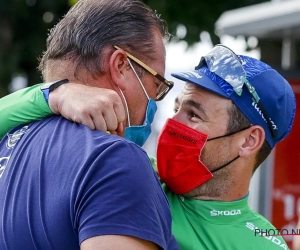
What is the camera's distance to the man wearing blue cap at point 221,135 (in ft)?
10.2

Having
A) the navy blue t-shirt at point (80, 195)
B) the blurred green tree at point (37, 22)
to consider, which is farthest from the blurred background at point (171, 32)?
the navy blue t-shirt at point (80, 195)

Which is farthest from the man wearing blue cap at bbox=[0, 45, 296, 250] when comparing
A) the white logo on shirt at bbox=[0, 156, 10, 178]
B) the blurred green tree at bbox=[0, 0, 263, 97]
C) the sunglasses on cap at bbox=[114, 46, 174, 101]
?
the blurred green tree at bbox=[0, 0, 263, 97]

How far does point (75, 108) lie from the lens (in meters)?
2.23

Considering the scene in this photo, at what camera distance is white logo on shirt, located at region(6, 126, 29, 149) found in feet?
7.63

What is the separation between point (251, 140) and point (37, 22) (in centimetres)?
606

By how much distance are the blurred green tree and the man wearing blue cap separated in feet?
17.8

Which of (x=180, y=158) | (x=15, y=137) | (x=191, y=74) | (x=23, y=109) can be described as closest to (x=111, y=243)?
(x=15, y=137)

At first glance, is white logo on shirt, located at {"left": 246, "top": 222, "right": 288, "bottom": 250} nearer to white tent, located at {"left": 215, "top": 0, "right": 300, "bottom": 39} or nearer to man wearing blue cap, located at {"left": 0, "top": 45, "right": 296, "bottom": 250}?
man wearing blue cap, located at {"left": 0, "top": 45, "right": 296, "bottom": 250}

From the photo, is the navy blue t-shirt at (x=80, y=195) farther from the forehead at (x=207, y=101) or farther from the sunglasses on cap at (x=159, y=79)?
the forehead at (x=207, y=101)

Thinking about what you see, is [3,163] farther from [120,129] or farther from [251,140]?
[251,140]

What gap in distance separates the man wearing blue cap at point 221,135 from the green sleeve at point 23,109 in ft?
2.78

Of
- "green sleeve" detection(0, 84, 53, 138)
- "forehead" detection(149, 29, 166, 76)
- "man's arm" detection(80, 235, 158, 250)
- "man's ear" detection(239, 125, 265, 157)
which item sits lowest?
"man's ear" detection(239, 125, 265, 157)

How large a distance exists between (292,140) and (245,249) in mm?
3286

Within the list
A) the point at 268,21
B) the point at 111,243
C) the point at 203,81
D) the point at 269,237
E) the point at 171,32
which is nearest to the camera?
the point at 111,243
